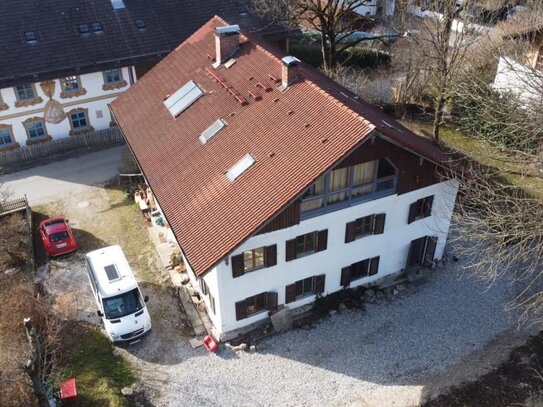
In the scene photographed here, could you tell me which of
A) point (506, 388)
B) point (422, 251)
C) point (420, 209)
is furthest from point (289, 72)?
point (506, 388)

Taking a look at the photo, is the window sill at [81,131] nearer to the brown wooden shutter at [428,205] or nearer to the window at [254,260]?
the window at [254,260]

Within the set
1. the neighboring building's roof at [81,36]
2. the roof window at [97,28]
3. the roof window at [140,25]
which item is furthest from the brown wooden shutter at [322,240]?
the roof window at [97,28]

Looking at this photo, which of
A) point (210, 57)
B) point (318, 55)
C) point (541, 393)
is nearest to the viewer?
point (541, 393)

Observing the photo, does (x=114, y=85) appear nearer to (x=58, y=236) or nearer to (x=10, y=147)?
(x=10, y=147)

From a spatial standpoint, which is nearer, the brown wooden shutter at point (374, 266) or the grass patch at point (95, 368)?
the grass patch at point (95, 368)

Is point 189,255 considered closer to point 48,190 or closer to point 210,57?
point 210,57

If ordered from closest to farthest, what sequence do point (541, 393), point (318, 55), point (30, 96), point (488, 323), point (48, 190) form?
point (541, 393), point (488, 323), point (48, 190), point (30, 96), point (318, 55)

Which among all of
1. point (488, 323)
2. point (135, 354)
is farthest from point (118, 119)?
point (488, 323)

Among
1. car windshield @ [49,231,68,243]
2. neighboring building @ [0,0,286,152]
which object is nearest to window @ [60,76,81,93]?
neighboring building @ [0,0,286,152]
